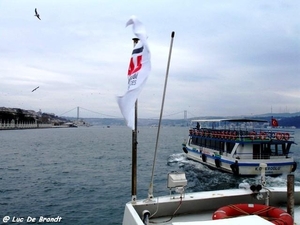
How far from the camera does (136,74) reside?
5.41 meters

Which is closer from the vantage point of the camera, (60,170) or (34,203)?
(34,203)

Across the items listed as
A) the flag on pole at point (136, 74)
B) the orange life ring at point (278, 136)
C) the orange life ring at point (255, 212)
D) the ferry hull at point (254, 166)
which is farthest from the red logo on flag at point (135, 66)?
the orange life ring at point (278, 136)

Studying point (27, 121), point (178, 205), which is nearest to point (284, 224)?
point (178, 205)

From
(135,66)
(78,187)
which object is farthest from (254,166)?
(135,66)

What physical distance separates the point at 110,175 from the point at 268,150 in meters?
14.0

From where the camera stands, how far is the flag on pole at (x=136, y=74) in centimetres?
525

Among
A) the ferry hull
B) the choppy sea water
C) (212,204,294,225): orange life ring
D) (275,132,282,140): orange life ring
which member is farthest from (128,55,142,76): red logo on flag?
(275,132,282,140): orange life ring

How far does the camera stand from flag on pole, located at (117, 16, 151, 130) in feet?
17.2

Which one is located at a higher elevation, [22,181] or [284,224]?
[284,224]

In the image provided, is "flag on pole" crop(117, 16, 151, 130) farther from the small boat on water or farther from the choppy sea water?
the small boat on water

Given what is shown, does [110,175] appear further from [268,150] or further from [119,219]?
→ [268,150]

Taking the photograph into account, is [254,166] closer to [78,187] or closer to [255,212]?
[78,187]

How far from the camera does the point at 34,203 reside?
16.1 metres

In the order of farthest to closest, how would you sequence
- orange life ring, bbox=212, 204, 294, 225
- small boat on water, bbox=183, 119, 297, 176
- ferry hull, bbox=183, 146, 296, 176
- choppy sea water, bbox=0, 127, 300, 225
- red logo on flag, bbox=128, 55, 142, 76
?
small boat on water, bbox=183, 119, 297, 176 < ferry hull, bbox=183, 146, 296, 176 < choppy sea water, bbox=0, 127, 300, 225 < red logo on flag, bbox=128, 55, 142, 76 < orange life ring, bbox=212, 204, 294, 225
